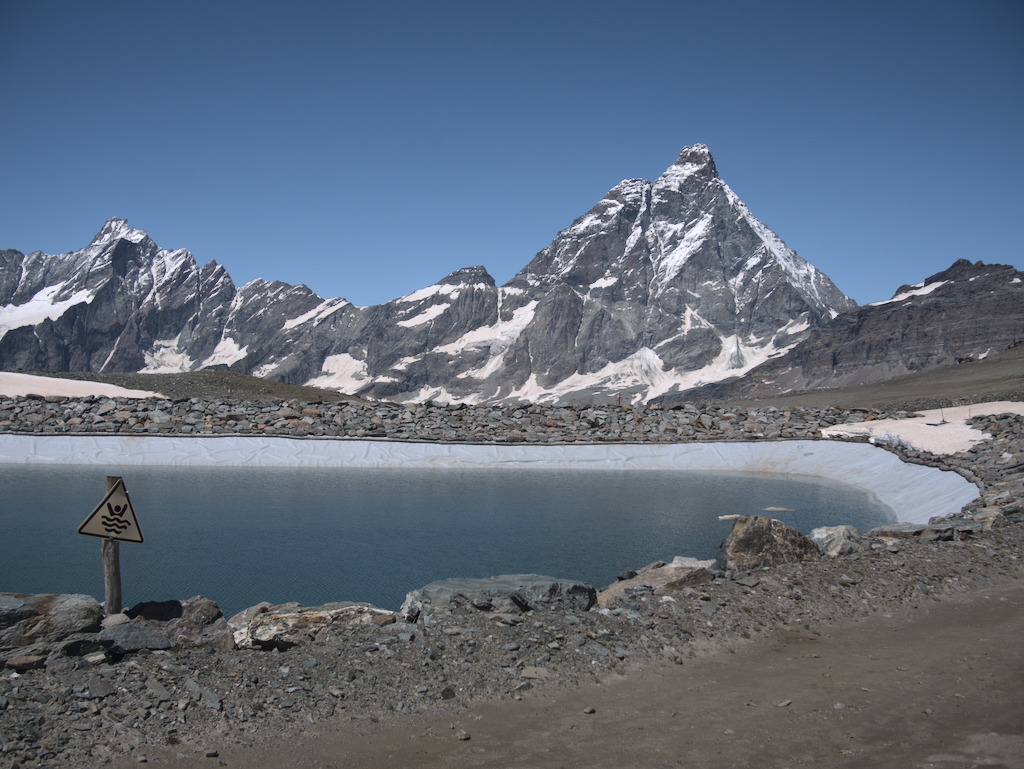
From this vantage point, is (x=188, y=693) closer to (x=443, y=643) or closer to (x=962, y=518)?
(x=443, y=643)

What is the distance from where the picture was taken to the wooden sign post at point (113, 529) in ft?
32.3

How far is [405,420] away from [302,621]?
29.9 metres

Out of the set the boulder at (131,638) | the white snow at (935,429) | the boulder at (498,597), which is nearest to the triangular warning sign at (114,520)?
the boulder at (131,638)

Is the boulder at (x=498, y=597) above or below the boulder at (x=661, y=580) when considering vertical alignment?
above

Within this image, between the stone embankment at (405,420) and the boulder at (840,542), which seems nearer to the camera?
the boulder at (840,542)

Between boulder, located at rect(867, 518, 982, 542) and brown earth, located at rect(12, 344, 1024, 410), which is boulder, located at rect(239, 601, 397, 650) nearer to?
boulder, located at rect(867, 518, 982, 542)

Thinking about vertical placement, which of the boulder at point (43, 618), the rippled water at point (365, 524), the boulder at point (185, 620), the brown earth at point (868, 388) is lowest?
the rippled water at point (365, 524)

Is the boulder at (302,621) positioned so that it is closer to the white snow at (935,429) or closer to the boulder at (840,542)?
the boulder at (840,542)

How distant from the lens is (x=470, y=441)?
3778 centimetres

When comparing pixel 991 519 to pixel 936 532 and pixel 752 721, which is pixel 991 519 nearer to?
pixel 936 532

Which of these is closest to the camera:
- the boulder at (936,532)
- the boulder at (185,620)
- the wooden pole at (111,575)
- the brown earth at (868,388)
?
the boulder at (185,620)

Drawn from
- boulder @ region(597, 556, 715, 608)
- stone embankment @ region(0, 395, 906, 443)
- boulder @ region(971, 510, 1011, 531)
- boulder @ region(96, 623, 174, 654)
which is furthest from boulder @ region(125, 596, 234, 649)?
stone embankment @ region(0, 395, 906, 443)

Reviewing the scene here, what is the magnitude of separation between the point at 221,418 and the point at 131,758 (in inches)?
1298

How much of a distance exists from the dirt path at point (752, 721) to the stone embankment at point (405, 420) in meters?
29.1
